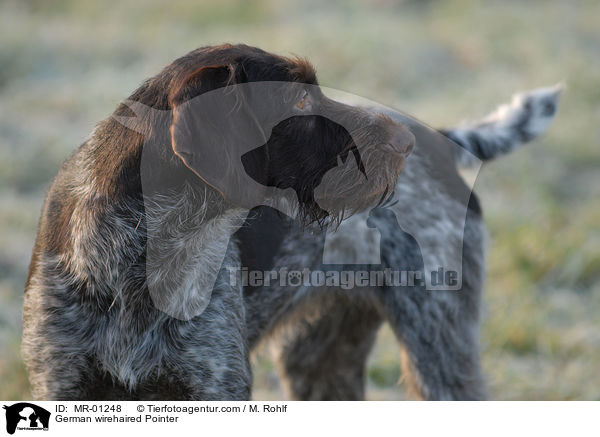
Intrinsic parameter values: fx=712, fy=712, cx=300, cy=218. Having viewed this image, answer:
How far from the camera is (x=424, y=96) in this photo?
8.70 m

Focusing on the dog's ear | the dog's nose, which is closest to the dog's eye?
the dog's ear

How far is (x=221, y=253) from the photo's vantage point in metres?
2.81

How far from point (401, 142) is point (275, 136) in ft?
1.62

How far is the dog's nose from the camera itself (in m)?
2.73

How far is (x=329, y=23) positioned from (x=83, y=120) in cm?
430

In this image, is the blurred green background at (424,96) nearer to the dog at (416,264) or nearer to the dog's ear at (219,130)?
the dog at (416,264)

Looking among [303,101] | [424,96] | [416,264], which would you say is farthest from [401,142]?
[424,96]

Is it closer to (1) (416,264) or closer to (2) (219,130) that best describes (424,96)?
(1) (416,264)

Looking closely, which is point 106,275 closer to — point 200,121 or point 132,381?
point 132,381

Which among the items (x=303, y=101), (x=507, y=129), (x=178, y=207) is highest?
(x=507, y=129)

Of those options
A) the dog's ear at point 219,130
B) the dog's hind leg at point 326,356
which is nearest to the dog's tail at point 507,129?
the dog's hind leg at point 326,356

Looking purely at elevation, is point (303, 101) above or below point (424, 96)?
below
